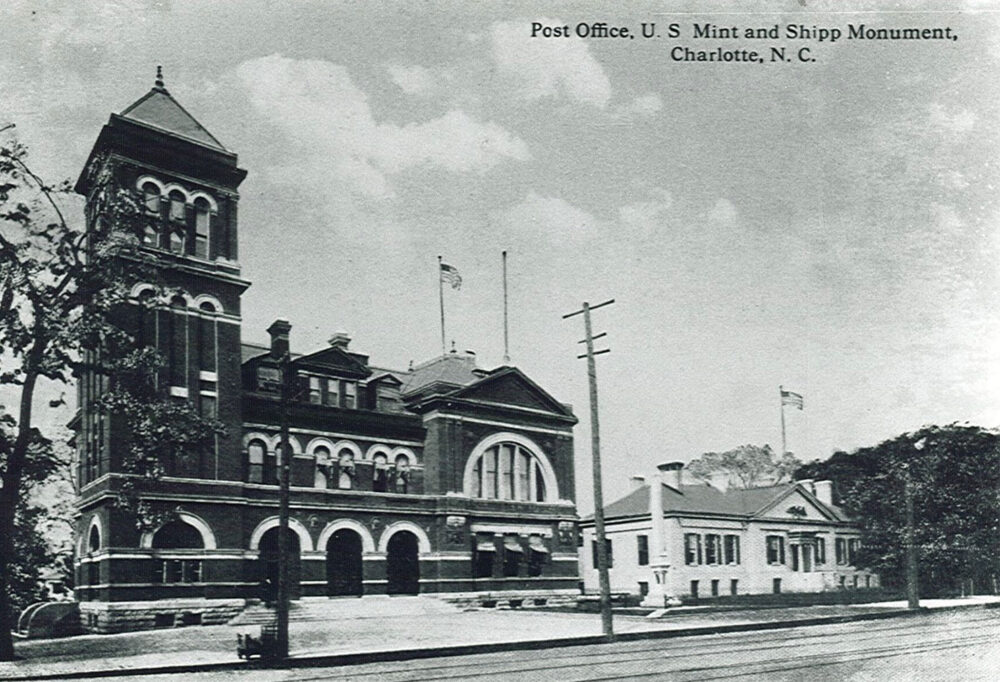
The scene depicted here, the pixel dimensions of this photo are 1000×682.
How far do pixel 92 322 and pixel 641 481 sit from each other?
31.5 metres

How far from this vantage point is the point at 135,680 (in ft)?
45.5

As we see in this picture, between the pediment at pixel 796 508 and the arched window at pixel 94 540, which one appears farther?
the pediment at pixel 796 508

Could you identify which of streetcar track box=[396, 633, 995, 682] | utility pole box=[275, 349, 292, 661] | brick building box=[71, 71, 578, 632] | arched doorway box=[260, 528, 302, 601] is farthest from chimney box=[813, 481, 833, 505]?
utility pole box=[275, 349, 292, 661]

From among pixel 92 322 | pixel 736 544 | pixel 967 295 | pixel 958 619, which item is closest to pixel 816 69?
pixel 967 295

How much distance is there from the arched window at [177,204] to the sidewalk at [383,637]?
30.9ft

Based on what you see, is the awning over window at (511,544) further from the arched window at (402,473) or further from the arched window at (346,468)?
the arched window at (346,468)

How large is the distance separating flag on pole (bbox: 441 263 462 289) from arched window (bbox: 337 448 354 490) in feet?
40.2

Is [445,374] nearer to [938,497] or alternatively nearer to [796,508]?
[938,497]

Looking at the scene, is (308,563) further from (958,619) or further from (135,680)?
(958,619)

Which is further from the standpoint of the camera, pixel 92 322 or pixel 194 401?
pixel 194 401

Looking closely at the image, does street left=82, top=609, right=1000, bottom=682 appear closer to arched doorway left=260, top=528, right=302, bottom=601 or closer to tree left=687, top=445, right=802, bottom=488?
arched doorway left=260, top=528, right=302, bottom=601

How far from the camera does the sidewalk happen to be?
602 inches

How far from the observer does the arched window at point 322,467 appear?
2812 centimetres

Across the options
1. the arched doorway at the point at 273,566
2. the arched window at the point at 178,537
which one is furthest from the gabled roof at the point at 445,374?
the arched window at the point at 178,537
